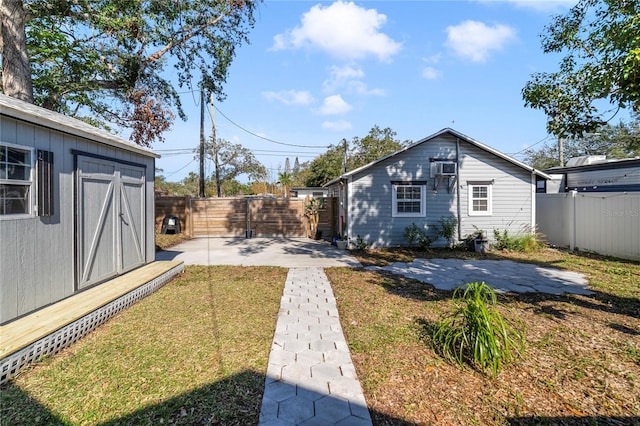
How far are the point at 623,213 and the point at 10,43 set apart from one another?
15298 millimetres

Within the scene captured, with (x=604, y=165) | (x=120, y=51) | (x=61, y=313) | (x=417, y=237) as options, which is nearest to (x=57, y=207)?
(x=61, y=313)

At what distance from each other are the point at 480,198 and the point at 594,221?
313 cm

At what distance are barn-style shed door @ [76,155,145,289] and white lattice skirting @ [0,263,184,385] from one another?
71 centimetres

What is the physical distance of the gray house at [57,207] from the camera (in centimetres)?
341

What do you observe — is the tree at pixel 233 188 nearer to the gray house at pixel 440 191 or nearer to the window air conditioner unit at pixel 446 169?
the gray house at pixel 440 191

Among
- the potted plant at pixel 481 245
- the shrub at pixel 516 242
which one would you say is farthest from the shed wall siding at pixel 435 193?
the potted plant at pixel 481 245

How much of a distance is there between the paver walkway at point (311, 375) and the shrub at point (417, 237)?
641cm

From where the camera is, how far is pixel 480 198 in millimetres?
10883

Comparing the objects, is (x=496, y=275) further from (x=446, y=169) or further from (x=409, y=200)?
(x=446, y=169)

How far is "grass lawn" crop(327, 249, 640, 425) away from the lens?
7.44 feet

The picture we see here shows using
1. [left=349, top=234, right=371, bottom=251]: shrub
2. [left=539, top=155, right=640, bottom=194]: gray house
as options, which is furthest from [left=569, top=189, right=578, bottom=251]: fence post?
[left=349, top=234, right=371, bottom=251]: shrub

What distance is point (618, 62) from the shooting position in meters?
3.79

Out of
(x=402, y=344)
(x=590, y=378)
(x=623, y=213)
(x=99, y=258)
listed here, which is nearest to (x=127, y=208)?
(x=99, y=258)

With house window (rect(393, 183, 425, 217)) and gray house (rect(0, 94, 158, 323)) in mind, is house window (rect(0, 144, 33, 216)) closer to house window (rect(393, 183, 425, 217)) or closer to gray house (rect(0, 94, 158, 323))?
gray house (rect(0, 94, 158, 323))
